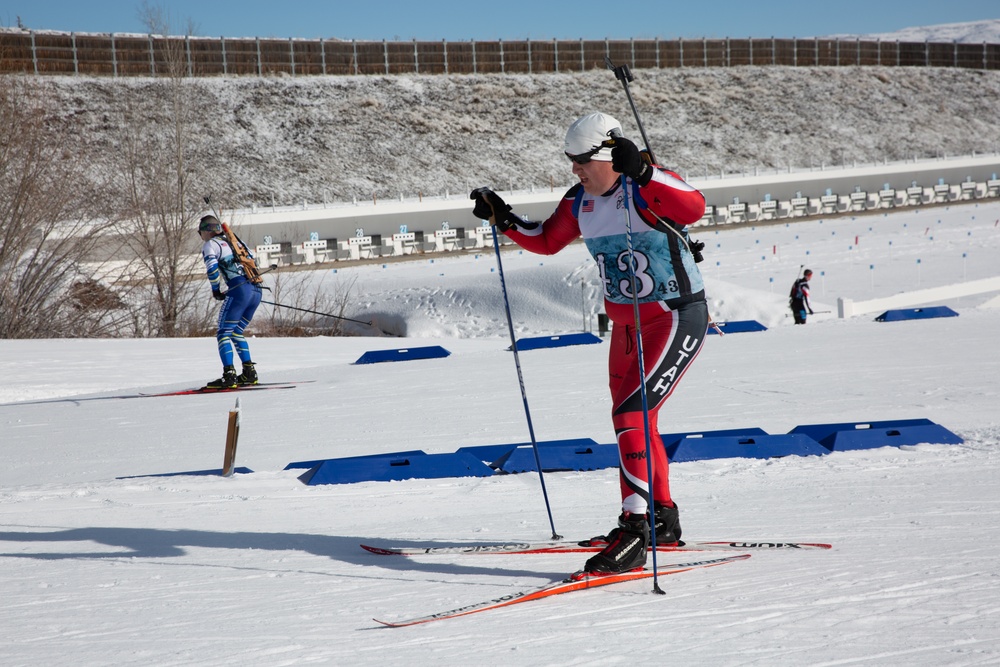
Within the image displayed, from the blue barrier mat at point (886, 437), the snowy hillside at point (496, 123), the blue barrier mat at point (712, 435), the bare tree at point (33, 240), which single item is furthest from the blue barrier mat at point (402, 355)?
the snowy hillside at point (496, 123)

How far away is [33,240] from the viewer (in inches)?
757

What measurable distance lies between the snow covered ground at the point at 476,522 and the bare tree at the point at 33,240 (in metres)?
7.43

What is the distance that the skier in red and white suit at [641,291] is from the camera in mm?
3570

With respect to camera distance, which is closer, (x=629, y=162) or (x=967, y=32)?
(x=629, y=162)

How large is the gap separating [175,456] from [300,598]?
4.15m

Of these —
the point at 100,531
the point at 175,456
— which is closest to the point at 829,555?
the point at 100,531

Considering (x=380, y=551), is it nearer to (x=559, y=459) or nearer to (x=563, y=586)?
(x=563, y=586)

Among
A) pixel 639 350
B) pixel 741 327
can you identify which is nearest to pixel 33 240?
pixel 741 327

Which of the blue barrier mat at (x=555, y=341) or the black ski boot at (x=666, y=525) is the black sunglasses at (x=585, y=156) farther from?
the blue barrier mat at (x=555, y=341)

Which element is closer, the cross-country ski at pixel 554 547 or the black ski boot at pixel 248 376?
the cross-country ski at pixel 554 547

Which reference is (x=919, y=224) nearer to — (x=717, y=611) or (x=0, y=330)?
(x=0, y=330)

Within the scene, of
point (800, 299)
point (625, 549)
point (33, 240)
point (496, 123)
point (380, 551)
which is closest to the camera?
point (625, 549)

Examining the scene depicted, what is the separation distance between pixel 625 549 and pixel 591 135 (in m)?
1.52

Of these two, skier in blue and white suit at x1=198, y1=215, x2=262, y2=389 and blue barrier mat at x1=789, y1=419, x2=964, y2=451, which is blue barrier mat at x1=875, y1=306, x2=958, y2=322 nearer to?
blue barrier mat at x1=789, y1=419, x2=964, y2=451
